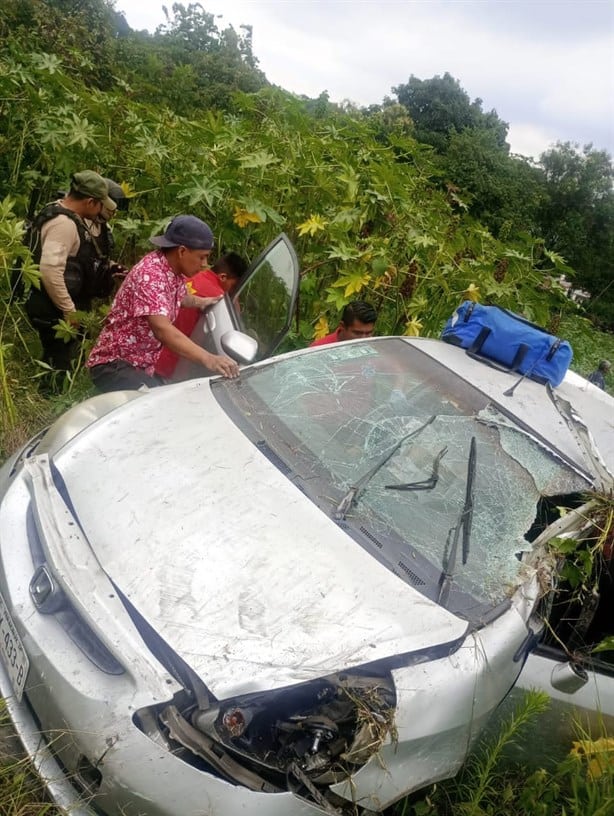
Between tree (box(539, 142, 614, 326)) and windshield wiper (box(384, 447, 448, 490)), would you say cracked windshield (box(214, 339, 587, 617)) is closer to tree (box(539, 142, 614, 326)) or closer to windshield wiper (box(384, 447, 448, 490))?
windshield wiper (box(384, 447, 448, 490))

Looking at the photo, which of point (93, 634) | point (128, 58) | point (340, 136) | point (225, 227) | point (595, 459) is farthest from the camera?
point (128, 58)

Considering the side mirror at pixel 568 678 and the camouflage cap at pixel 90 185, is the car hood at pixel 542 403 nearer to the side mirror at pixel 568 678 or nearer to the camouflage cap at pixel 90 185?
the side mirror at pixel 568 678

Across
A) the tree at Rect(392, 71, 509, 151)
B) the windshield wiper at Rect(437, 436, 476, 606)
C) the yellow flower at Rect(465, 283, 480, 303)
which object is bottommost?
the windshield wiper at Rect(437, 436, 476, 606)

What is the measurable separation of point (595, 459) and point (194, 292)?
7.51 ft

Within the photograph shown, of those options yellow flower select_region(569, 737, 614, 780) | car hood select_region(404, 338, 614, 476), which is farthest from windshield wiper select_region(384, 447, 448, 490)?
yellow flower select_region(569, 737, 614, 780)

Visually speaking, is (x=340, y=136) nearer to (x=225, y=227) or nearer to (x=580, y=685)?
(x=225, y=227)

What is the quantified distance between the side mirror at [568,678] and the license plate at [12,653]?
5.36 ft

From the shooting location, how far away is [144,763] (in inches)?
60.4

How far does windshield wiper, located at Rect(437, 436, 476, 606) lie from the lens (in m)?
2.01

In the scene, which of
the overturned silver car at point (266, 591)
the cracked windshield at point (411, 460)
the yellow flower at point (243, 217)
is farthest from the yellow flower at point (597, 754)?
the yellow flower at point (243, 217)

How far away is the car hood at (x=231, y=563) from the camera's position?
1.72 m

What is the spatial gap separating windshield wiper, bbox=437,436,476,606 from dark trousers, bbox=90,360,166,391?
1.73m

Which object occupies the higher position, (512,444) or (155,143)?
(155,143)

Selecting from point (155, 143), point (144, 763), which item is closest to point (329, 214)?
point (155, 143)
